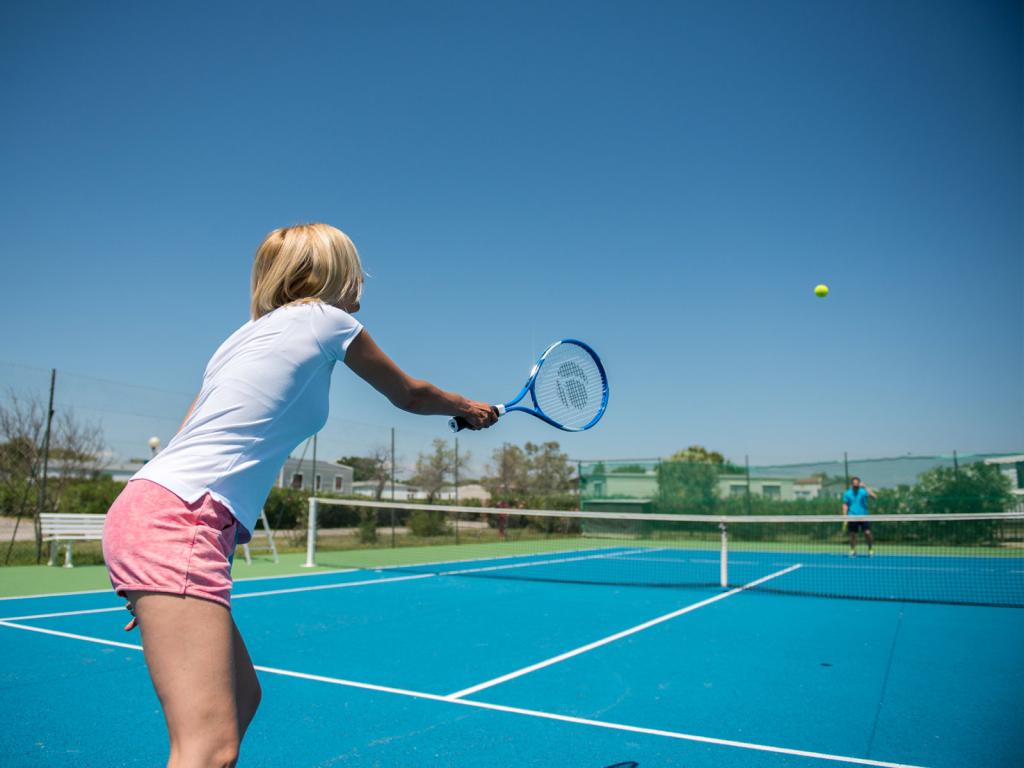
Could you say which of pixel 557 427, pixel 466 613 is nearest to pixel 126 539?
pixel 557 427

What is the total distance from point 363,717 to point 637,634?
3.35 meters

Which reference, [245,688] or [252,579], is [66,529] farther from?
[245,688]

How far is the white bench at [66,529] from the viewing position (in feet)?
35.3

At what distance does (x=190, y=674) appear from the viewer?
57.9 inches

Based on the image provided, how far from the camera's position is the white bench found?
1077 centimetres

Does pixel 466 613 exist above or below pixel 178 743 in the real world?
below

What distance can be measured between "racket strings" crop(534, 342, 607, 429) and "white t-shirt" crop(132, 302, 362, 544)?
2.53 metres

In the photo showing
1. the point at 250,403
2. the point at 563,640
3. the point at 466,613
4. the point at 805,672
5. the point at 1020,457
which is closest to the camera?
the point at 250,403

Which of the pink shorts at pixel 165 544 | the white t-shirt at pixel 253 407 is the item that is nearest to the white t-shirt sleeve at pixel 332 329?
the white t-shirt at pixel 253 407

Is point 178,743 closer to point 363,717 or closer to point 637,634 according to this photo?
point 363,717

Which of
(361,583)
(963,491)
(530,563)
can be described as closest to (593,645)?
(361,583)

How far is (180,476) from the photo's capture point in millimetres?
1558

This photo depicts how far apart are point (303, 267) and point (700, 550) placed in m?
18.2

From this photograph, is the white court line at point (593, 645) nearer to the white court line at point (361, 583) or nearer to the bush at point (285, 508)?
the white court line at point (361, 583)
